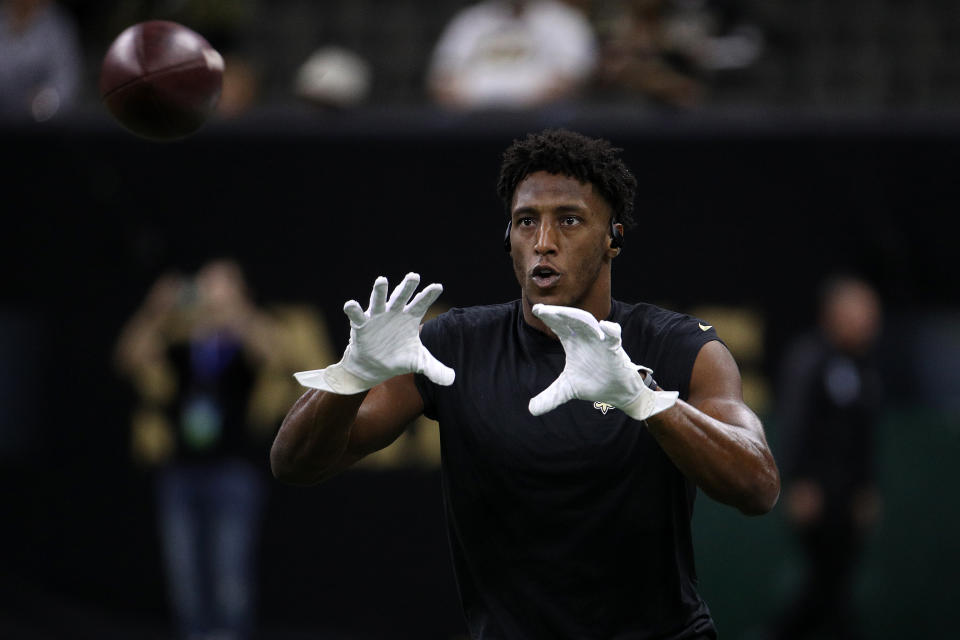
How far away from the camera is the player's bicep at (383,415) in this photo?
3.57 meters

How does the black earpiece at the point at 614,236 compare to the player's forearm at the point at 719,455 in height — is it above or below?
above

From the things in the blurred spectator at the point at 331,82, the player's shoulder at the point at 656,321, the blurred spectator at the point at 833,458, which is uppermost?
the blurred spectator at the point at 331,82

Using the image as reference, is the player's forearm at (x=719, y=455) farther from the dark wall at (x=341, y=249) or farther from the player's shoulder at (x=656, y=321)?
the dark wall at (x=341, y=249)

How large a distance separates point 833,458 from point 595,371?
5282 millimetres

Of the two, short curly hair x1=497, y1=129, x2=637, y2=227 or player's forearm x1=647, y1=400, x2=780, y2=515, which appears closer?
player's forearm x1=647, y1=400, x2=780, y2=515

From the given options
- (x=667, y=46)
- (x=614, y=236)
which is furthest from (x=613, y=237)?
(x=667, y=46)

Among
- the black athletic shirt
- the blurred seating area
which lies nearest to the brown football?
the black athletic shirt

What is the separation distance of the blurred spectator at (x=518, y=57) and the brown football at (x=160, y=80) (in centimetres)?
409

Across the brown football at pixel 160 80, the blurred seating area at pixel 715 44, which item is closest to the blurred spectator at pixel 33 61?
the blurred seating area at pixel 715 44

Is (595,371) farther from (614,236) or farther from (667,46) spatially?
(667,46)

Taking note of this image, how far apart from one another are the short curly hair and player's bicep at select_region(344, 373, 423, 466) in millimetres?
606

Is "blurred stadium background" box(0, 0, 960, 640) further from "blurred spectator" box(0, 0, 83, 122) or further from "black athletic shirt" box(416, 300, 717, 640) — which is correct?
"black athletic shirt" box(416, 300, 717, 640)

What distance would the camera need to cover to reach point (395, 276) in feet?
28.3

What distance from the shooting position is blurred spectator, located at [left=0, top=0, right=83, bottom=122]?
900 cm
